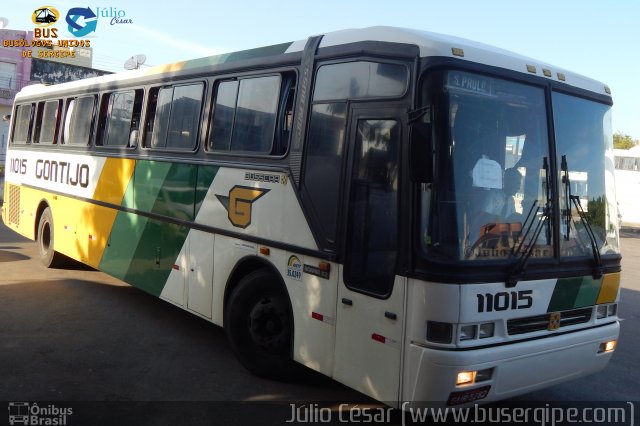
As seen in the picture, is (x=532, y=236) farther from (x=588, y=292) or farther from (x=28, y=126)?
(x=28, y=126)

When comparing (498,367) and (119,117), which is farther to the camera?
(119,117)

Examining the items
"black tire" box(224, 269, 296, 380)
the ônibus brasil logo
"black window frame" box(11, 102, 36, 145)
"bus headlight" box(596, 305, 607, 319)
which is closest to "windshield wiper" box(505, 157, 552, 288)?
"bus headlight" box(596, 305, 607, 319)

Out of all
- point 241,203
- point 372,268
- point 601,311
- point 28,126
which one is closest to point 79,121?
point 28,126

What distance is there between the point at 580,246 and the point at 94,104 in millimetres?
7290

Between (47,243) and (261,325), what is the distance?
6.77 meters

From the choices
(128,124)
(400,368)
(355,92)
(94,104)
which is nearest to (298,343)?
(400,368)

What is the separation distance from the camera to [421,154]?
4004 mm

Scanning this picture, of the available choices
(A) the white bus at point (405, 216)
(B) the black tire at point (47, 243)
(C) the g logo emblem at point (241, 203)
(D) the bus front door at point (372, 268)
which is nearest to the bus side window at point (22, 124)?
(B) the black tire at point (47, 243)

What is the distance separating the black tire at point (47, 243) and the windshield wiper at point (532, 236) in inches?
339

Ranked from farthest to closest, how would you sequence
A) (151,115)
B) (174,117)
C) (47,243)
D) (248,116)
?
Result: (47,243), (151,115), (174,117), (248,116)

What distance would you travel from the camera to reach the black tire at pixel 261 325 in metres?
5.60

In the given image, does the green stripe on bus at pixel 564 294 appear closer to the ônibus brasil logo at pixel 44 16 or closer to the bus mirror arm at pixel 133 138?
the bus mirror arm at pixel 133 138

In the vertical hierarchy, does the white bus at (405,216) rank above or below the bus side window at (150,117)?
below

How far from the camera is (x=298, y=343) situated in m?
5.21
